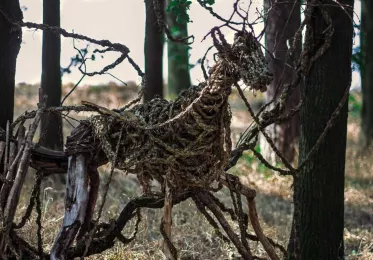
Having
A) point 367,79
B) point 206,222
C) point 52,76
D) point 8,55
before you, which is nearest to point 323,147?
point 8,55

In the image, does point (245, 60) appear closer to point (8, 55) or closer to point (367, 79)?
point (8, 55)

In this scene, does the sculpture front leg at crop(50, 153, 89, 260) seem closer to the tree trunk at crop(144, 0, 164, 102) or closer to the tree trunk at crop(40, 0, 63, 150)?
the tree trunk at crop(40, 0, 63, 150)

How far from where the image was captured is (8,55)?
385cm

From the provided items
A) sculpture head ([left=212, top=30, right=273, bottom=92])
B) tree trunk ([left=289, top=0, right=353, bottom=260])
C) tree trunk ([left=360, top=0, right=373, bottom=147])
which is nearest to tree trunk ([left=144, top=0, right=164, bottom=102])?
tree trunk ([left=289, top=0, right=353, bottom=260])

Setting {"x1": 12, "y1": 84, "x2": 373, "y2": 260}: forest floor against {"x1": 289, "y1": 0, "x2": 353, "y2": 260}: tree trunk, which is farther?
{"x1": 12, "y1": 84, "x2": 373, "y2": 260}: forest floor

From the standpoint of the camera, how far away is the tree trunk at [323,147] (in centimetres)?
365

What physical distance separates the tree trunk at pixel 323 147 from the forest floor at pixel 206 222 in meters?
0.55

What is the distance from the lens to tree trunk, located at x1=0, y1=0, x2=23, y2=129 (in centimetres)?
A: 381

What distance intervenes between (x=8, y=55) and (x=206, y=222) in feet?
8.82

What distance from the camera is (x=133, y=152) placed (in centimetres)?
319

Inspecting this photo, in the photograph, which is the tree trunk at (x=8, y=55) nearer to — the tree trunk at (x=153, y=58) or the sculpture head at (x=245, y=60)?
the sculpture head at (x=245, y=60)

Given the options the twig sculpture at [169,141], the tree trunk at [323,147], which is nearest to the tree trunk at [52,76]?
the twig sculpture at [169,141]

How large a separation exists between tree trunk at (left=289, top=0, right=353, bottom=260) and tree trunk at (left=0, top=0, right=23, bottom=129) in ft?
5.82

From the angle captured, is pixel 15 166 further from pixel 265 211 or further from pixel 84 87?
pixel 84 87
